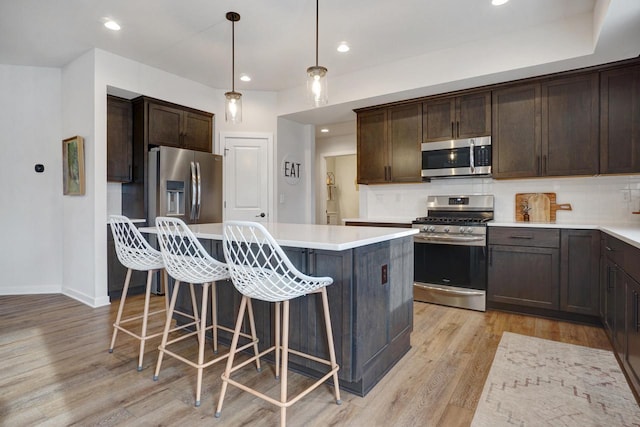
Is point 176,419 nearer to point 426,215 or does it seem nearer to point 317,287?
point 317,287

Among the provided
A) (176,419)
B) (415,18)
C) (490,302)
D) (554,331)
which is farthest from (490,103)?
(176,419)

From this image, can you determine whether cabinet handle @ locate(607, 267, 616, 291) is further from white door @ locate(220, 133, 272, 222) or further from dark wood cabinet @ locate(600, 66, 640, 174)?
white door @ locate(220, 133, 272, 222)

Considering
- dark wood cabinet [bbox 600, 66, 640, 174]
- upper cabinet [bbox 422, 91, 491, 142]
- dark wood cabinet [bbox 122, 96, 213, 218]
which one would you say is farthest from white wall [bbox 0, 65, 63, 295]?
dark wood cabinet [bbox 600, 66, 640, 174]

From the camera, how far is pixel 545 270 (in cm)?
314

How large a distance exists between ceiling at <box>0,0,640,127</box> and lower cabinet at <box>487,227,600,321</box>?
186 cm

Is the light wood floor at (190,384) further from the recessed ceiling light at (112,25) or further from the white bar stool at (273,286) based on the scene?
the recessed ceiling light at (112,25)

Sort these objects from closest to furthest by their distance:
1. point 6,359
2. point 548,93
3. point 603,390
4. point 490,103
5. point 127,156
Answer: point 603,390
point 6,359
point 548,93
point 490,103
point 127,156

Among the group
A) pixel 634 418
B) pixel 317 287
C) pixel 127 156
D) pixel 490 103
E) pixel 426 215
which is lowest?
pixel 634 418

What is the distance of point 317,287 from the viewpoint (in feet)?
5.50

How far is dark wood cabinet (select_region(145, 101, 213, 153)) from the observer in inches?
161

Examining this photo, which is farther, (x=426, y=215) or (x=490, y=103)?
(x=426, y=215)

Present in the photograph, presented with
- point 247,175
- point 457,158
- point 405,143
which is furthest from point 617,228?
point 247,175

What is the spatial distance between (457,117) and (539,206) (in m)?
1.25

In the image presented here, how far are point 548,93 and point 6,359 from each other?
4871 millimetres
